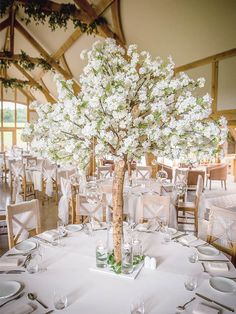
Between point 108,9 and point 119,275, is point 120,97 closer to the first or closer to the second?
point 119,275

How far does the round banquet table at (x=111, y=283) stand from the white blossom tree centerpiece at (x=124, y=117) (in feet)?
2.26

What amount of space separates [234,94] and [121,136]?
5.37m

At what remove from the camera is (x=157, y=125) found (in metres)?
1.82

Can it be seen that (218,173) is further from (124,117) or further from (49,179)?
(124,117)

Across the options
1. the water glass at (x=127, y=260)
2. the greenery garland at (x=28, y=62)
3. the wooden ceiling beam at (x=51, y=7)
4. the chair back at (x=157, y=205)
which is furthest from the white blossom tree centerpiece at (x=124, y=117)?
the greenery garland at (x=28, y=62)

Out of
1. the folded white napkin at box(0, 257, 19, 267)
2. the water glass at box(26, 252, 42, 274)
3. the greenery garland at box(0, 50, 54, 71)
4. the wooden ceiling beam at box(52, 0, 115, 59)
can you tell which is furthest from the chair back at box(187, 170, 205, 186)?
the folded white napkin at box(0, 257, 19, 267)

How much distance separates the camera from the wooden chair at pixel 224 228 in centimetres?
281

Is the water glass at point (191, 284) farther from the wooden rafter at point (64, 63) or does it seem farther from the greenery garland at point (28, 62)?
the wooden rafter at point (64, 63)

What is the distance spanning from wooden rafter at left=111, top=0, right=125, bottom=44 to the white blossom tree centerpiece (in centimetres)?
563

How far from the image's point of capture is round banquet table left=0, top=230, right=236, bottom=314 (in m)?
1.75

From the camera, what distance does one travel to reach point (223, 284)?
1.97 metres

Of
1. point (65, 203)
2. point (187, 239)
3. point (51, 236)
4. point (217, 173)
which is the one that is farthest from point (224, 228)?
point (217, 173)

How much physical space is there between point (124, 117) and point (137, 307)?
1136 millimetres

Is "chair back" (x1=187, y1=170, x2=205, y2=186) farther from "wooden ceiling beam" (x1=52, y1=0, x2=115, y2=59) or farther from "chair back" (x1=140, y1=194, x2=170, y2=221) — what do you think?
"chair back" (x1=140, y1=194, x2=170, y2=221)
